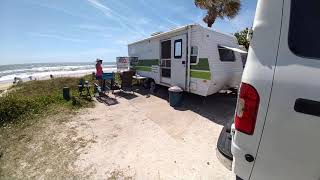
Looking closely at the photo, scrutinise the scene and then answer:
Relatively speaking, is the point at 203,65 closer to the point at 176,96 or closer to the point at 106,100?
the point at 176,96

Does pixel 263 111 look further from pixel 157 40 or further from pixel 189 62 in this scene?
pixel 157 40

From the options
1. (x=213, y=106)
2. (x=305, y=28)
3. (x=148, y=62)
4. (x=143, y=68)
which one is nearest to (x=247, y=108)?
(x=305, y=28)

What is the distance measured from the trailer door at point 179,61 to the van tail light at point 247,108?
599cm

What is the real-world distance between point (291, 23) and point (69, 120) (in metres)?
6.53

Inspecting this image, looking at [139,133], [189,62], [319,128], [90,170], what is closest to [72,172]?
[90,170]

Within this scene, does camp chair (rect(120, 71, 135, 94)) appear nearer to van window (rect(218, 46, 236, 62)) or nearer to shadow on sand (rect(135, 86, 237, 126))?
shadow on sand (rect(135, 86, 237, 126))

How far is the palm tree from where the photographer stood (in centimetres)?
1619

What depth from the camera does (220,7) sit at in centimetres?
1641

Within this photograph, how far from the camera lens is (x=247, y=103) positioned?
1792mm

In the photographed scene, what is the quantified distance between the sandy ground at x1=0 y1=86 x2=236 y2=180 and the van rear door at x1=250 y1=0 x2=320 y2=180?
203cm

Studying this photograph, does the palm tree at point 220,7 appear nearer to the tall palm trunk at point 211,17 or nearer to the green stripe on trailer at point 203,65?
the tall palm trunk at point 211,17

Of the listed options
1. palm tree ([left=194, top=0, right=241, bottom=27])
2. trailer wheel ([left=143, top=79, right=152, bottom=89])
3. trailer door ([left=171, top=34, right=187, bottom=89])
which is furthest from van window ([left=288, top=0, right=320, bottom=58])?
palm tree ([left=194, top=0, right=241, bottom=27])

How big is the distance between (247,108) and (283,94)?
0.32 m

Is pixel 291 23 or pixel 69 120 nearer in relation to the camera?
pixel 291 23
